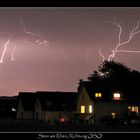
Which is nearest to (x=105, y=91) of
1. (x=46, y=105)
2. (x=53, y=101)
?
(x=46, y=105)

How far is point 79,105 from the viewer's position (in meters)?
79.1

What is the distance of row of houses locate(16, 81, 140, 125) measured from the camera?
7206cm

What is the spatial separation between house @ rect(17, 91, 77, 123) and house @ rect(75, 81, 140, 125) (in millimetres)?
8330

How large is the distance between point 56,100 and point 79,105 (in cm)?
1162

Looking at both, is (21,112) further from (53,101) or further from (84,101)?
(84,101)

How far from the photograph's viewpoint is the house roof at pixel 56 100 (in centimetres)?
8706

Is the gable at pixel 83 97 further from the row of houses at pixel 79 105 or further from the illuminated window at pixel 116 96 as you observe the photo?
the illuminated window at pixel 116 96

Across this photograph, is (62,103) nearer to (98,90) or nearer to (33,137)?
(98,90)

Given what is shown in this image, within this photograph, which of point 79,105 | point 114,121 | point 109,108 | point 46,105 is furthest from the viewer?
point 46,105

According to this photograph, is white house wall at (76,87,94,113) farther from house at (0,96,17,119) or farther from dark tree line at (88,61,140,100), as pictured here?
house at (0,96,17,119)

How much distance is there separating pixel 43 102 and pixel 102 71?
29.2m
